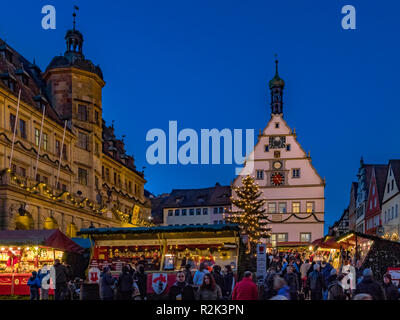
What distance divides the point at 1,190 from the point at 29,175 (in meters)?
5.39

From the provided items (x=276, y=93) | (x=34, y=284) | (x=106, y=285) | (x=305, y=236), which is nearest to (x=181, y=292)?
(x=106, y=285)

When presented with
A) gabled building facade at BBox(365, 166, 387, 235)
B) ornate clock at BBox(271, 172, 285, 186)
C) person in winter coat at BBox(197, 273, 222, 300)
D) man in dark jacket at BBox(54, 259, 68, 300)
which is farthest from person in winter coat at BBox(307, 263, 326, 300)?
ornate clock at BBox(271, 172, 285, 186)

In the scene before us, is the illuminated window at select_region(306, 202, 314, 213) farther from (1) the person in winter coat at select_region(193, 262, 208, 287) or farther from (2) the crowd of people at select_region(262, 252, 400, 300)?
(1) the person in winter coat at select_region(193, 262, 208, 287)

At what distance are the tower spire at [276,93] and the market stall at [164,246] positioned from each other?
3920 centimetres

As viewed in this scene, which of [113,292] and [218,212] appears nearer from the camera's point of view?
[113,292]

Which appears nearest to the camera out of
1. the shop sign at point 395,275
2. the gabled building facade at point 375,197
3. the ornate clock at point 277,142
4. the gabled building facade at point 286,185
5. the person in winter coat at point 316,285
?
the person in winter coat at point 316,285

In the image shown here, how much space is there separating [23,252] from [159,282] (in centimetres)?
1046

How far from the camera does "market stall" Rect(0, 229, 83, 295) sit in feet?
82.2

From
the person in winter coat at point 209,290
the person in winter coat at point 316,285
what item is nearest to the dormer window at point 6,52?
the person in winter coat at point 316,285

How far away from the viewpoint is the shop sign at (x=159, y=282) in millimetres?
19547

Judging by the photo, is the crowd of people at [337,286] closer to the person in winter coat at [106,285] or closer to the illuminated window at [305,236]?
the person in winter coat at [106,285]
